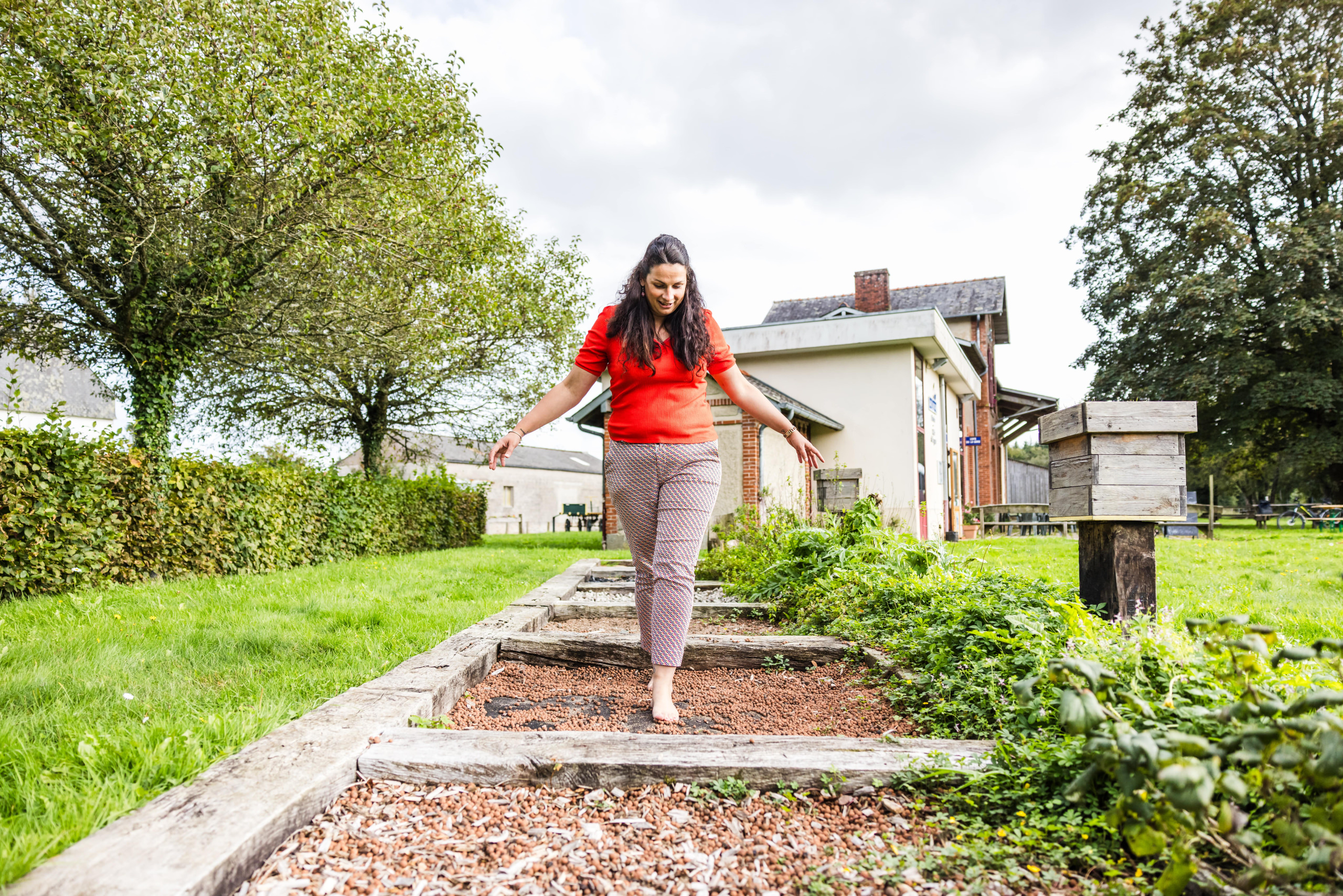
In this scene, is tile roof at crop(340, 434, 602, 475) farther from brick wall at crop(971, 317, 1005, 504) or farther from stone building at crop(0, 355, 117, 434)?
brick wall at crop(971, 317, 1005, 504)

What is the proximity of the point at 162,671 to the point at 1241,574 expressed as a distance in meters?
8.38

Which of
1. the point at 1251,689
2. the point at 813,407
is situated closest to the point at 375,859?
the point at 1251,689

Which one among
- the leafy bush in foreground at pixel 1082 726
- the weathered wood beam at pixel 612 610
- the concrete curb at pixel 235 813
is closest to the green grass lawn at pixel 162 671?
the concrete curb at pixel 235 813

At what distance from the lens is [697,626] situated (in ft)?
14.8

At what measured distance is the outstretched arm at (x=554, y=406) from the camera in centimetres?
277

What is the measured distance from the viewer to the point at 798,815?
5.40ft

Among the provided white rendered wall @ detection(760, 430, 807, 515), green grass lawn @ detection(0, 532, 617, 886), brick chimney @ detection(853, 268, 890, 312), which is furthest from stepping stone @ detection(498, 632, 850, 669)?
brick chimney @ detection(853, 268, 890, 312)

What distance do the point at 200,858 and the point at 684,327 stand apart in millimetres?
2058

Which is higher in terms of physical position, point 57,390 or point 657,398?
point 57,390

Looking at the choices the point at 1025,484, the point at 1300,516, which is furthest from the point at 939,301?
the point at 1025,484

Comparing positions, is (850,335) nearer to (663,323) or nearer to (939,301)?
(939,301)

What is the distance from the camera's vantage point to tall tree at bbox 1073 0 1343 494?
58.6ft

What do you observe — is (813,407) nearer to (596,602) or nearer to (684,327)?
(596,602)

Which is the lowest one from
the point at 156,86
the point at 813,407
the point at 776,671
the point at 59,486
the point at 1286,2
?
the point at 776,671
